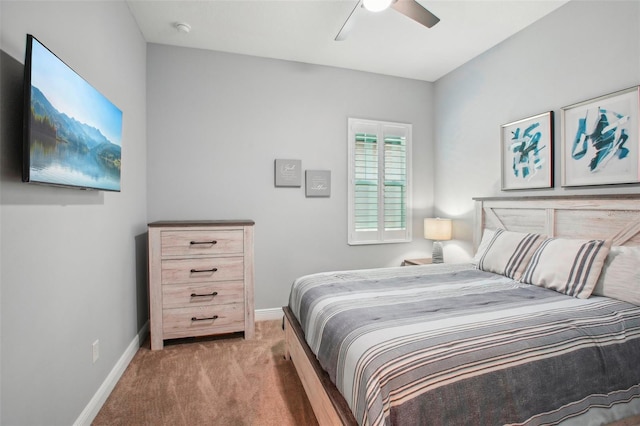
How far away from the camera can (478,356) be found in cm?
119

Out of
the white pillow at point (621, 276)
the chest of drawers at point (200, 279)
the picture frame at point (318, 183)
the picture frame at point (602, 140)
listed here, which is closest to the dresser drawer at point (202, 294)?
the chest of drawers at point (200, 279)

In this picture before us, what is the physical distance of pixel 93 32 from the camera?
1.80 m

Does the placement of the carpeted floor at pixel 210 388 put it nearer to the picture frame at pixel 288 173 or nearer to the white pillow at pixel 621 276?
the picture frame at pixel 288 173

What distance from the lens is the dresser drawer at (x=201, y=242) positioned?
263cm

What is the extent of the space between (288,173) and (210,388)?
212 cm

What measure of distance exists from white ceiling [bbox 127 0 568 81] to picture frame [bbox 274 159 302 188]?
1.14 m

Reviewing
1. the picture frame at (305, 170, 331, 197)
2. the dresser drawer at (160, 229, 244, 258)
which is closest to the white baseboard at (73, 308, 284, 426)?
the dresser drawer at (160, 229, 244, 258)

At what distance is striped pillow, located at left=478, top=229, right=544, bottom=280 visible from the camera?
7.44ft

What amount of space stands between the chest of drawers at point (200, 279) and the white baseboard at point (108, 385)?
0.55 ft

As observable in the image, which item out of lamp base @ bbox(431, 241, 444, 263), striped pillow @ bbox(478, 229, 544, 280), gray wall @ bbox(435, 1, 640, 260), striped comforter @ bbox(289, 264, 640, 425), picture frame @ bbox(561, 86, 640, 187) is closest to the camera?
striped comforter @ bbox(289, 264, 640, 425)

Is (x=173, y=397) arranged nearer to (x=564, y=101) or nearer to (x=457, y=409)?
(x=457, y=409)

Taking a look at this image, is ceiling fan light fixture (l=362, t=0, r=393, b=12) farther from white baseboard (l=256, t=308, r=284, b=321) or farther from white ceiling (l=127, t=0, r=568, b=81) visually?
white baseboard (l=256, t=308, r=284, b=321)

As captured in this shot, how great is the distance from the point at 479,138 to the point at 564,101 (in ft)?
2.84

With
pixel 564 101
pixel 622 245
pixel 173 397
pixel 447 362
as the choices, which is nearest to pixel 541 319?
pixel 447 362
